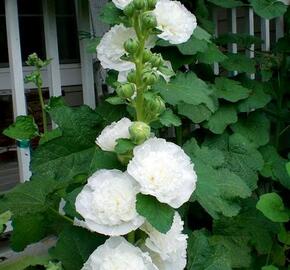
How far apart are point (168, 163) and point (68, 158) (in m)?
0.43

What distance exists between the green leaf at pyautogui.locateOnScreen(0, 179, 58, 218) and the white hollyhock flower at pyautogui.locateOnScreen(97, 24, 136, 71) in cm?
35

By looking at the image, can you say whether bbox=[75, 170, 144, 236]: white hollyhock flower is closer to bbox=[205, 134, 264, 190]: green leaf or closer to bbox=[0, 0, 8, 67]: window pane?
bbox=[205, 134, 264, 190]: green leaf

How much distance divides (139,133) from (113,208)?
0.51 feet

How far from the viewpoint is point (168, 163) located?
3.25ft

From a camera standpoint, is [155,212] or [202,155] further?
[202,155]

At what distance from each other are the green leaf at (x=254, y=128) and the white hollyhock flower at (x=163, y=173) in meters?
1.08

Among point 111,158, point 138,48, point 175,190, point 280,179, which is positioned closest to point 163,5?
point 138,48

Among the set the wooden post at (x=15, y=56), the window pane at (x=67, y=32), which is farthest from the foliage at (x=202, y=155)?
the window pane at (x=67, y=32)

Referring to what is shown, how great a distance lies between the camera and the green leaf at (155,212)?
3.19 feet

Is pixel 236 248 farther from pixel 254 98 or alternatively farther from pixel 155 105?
pixel 155 105

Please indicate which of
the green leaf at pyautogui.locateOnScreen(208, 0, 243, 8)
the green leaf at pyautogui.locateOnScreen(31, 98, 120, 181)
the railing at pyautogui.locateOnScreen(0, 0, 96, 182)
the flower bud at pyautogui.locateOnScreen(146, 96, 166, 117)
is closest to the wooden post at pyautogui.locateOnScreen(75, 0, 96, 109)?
the railing at pyautogui.locateOnScreen(0, 0, 96, 182)

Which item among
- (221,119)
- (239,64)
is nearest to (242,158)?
(221,119)

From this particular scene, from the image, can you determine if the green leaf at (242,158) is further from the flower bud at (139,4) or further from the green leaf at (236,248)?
the flower bud at (139,4)

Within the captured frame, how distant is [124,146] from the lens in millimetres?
1034
